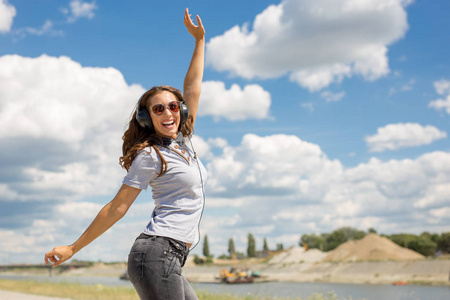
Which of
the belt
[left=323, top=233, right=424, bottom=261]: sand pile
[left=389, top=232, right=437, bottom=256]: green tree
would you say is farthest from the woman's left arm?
[left=389, top=232, right=437, bottom=256]: green tree

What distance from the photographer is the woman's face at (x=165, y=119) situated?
2.83 metres

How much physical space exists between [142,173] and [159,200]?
174 mm

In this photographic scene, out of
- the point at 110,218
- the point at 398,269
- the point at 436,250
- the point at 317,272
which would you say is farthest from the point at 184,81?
the point at 436,250

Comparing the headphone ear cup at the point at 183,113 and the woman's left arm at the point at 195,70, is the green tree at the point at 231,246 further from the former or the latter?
the headphone ear cup at the point at 183,113

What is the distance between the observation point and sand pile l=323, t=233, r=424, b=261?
61.8m

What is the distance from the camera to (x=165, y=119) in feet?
9.29

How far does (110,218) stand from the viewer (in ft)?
8.27

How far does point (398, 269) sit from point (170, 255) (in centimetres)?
5355

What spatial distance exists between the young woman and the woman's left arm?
484 mm

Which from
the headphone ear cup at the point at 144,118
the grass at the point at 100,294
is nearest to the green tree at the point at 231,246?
the grass at the point at 100,294

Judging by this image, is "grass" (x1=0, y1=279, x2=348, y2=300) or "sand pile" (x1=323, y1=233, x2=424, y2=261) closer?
"grass" (x1=0, y1=279, x2=348, y2=300)

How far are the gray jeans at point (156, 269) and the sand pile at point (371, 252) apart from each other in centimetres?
6157

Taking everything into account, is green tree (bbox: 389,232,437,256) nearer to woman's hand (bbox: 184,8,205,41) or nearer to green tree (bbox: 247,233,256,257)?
green tree (bbox: 247,233,256,257)

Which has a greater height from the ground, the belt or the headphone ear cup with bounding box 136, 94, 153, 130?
the headphone ear cup with bounding box 136, 94, 153, 130
